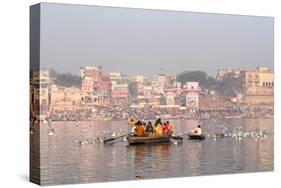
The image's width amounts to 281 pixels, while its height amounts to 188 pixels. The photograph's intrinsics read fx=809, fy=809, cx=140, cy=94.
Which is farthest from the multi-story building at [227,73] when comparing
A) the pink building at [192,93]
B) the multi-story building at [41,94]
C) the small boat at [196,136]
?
the multi-story building at [41,94]

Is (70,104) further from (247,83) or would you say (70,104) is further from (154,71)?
(247,83)

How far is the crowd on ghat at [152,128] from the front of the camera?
1188 cm

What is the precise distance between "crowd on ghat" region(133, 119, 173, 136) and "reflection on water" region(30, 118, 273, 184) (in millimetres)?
114

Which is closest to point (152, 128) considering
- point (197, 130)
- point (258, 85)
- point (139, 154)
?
point (139, 154)

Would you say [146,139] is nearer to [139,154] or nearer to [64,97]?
[139,154]

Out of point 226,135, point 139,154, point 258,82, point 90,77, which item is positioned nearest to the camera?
point 90,77

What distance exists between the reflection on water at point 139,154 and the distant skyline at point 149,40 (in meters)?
0.85

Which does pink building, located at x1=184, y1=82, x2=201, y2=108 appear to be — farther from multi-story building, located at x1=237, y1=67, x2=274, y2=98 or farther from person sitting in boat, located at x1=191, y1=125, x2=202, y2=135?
multi-story building, located at x1=237, y1=67, x2=274, y2=98

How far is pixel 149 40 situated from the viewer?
11914 millimetres

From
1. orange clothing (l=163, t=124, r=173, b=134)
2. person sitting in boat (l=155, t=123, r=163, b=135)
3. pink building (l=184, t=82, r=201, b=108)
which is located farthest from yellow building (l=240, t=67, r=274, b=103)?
person sitting in boat (l=155, t=123, r=163, b=135)

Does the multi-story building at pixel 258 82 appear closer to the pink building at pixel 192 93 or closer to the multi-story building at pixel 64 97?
the pink building at pixel 192 93

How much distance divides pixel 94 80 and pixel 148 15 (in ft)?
4.30

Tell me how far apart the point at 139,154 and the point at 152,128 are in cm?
46

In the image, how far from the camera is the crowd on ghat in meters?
11.9
